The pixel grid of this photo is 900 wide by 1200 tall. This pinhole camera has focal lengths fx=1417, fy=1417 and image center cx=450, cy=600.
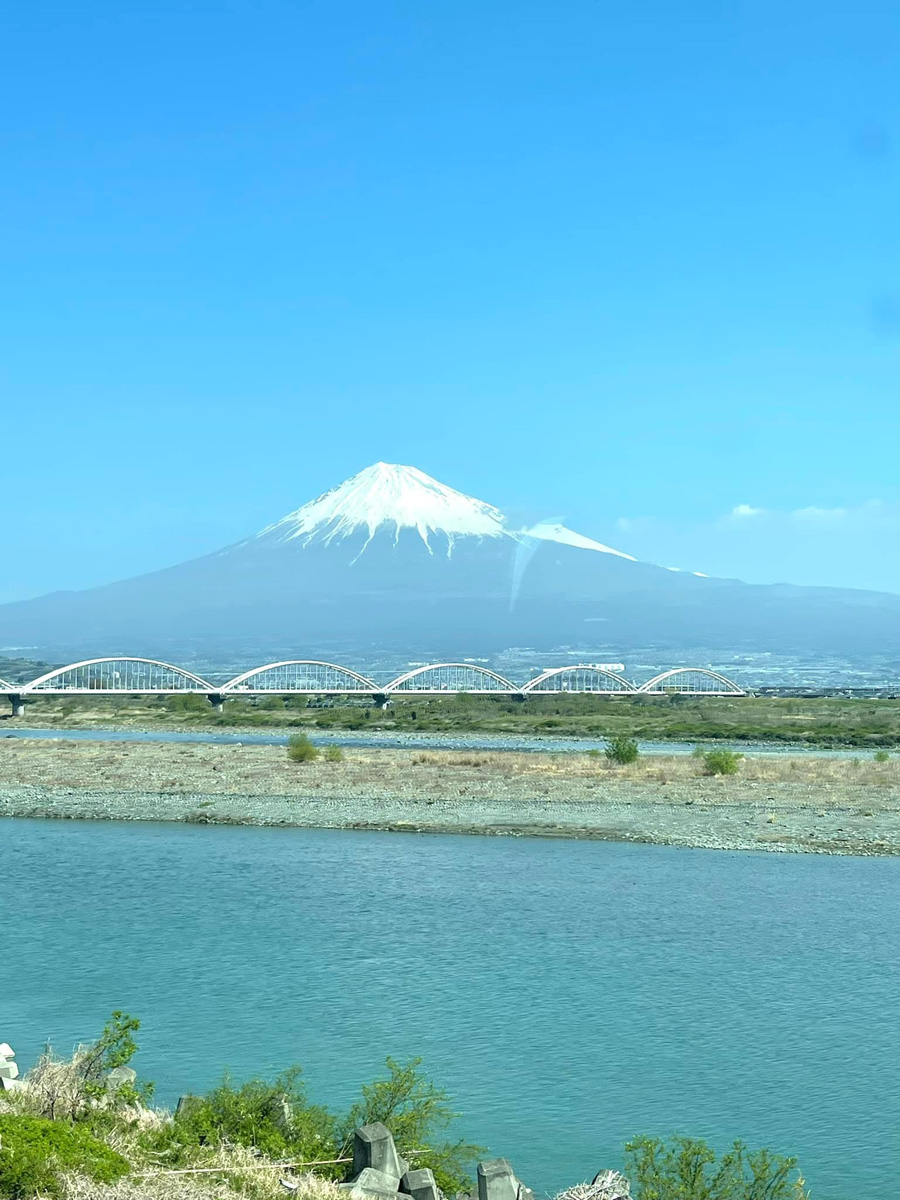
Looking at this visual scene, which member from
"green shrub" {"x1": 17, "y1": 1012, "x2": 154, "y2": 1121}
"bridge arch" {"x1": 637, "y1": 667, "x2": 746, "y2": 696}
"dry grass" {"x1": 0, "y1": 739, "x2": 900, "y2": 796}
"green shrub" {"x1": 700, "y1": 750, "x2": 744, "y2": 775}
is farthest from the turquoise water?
"bridge arch" {"x1": 637, "y1": 667, "x2": 746, "y2": 696}

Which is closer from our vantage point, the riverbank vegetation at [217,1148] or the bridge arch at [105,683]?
the riverbank vegetation at [217,1148]

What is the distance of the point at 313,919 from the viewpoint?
1856 centimetres

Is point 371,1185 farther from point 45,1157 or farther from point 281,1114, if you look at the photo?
point 45,1157

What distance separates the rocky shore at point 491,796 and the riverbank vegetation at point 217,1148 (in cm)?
1695

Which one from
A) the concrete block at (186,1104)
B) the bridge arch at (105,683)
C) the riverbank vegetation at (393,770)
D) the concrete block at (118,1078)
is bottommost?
the riverbank vegetation at (393,770)

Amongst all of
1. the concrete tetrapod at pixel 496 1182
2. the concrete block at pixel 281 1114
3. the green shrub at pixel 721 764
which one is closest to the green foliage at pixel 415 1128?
the concrete block at pixel 281 1114

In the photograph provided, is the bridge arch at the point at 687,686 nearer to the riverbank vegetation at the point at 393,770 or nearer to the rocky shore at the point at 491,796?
the riverbank vegetation at the point at 393,770

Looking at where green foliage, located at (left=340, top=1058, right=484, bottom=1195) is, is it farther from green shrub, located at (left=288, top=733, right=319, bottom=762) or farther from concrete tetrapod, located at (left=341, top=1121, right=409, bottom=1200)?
green shrub, located at (left=288, top=733, right=319, bottom=762)

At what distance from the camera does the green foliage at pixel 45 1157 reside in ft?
22.9

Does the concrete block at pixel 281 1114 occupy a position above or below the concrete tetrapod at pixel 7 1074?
below

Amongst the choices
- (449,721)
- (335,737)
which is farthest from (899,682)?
(335,737)

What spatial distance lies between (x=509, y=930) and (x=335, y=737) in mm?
44037

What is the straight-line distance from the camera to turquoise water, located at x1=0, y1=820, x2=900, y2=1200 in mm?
11406

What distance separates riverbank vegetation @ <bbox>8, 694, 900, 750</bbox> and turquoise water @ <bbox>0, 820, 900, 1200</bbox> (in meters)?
37.2
